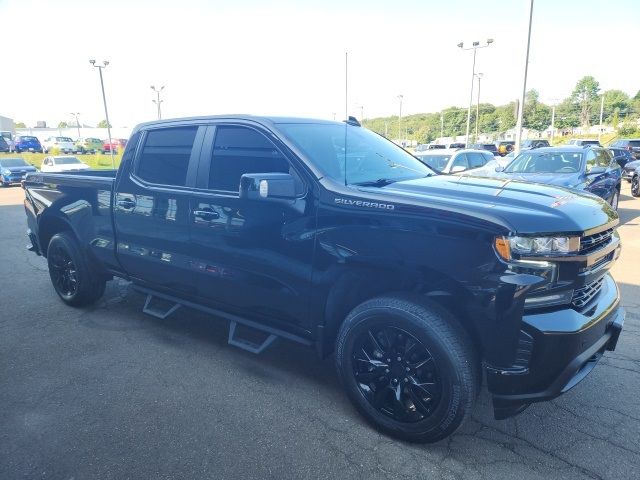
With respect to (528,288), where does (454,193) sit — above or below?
above

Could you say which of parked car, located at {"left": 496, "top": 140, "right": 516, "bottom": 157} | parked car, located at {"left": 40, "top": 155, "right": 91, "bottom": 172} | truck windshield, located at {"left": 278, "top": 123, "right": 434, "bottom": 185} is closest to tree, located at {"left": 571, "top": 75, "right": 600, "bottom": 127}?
parked car, located at {"left": 496, "top": 140, "right": 516, "bottom": 157}

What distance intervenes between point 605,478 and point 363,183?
211 cm

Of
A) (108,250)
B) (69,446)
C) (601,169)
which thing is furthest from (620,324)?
(601,169)

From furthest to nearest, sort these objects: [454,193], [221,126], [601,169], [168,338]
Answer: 1. [601,169]
2. [168,338]
3. [221,126]
4. [454,193]

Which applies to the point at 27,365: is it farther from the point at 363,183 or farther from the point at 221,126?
the point at 363,183

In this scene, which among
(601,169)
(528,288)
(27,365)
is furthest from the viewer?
(601,169)

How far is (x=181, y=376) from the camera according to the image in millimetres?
3432

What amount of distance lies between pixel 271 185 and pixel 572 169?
8340 mm

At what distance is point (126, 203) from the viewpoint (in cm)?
399

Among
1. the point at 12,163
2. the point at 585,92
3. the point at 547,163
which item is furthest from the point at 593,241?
the point at 585,92

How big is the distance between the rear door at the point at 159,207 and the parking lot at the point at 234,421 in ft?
2.31

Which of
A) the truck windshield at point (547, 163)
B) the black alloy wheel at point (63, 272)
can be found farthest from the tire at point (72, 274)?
the truck windshield at point (547, 163)

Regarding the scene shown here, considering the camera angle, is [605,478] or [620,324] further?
[620,324]

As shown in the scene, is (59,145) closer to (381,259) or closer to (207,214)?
(207,214)
